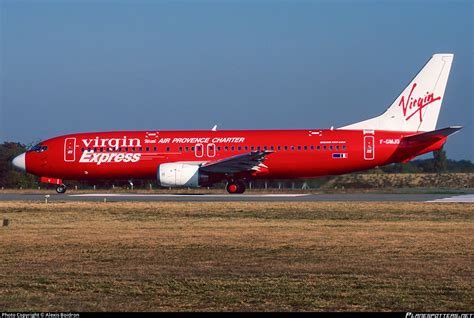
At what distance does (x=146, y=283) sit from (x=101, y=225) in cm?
1101

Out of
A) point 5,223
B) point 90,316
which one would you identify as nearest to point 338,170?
point 5,223

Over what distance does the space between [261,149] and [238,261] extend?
27352mm

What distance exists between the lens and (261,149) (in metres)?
42.4

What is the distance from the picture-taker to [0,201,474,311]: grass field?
1108 centimetres

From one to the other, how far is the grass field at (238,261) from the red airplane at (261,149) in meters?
14.5

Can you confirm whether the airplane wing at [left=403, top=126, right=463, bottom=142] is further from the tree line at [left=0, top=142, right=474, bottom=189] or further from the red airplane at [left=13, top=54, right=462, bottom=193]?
the tree line at [left=0, top=142, right=474, bottom=189]

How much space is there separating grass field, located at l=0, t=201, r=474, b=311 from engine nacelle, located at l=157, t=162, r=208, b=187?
13.6 m

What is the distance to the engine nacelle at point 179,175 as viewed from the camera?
41.0 metres

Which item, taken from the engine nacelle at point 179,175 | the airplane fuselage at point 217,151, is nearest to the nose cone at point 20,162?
the airplane fuselage at point 217,151

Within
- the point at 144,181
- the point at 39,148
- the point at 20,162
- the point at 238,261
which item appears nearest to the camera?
the point at 238,261

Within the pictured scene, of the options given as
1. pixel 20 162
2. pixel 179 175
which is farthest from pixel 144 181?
pixel 179 175

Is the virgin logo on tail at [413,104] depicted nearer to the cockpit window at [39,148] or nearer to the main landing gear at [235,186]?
the main landing gear at [235,186]

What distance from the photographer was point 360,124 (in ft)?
142

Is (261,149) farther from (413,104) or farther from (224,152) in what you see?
(413,104)
